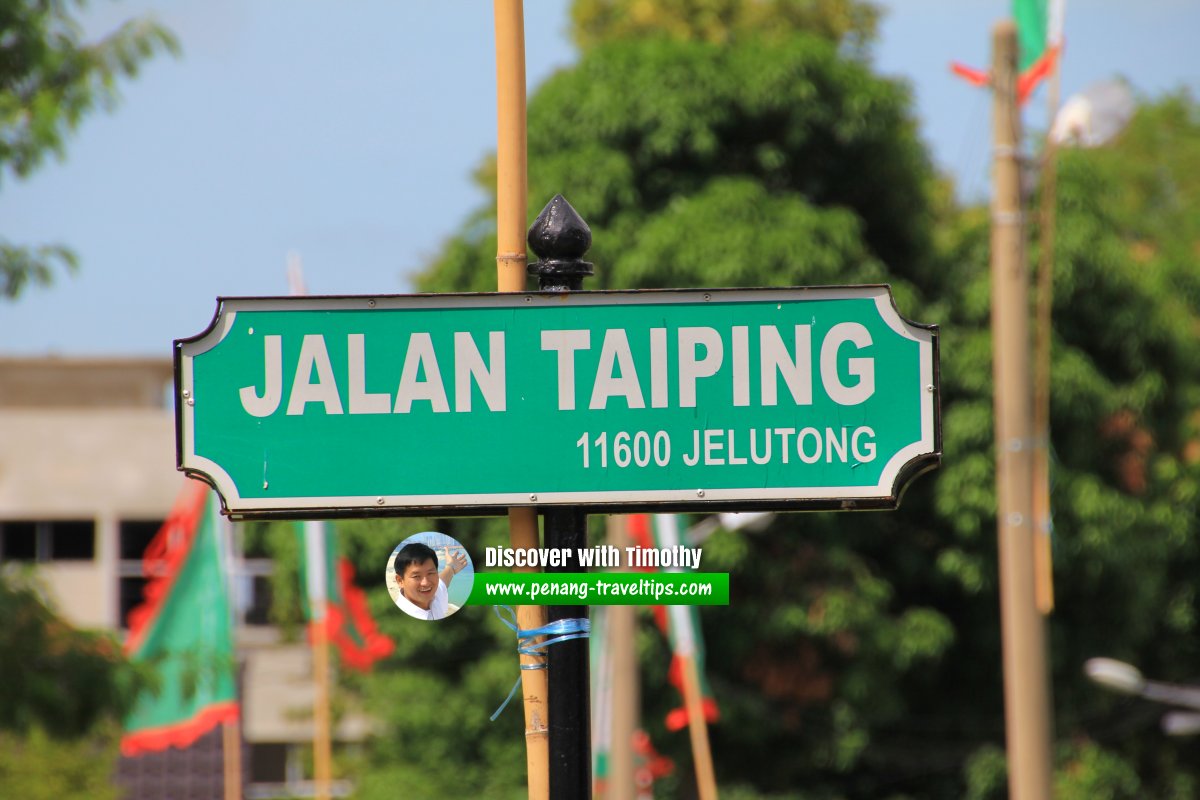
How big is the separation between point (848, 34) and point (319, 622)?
695 inches

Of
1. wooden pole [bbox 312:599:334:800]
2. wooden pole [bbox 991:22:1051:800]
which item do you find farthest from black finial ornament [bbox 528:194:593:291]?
wooden pole [bbox 991:22:1051:800]

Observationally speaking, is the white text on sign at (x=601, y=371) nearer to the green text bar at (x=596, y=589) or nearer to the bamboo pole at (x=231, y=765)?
the green text bar at (x=596, y=589)

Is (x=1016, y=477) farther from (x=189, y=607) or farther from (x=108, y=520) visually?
(x=108, y=520)

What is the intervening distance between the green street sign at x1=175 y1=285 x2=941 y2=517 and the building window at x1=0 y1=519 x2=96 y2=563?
27676 mm

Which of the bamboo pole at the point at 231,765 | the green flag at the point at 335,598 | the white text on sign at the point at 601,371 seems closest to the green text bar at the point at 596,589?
the white text on sign at the point at 601,371

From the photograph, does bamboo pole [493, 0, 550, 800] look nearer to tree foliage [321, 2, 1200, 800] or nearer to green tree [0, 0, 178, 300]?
green tree [0, 0, 178, 300]

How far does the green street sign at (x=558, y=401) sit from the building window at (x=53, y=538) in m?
27.7

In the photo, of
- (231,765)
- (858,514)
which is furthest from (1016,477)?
(858,514)

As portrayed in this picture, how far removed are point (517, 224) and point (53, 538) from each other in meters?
27.9

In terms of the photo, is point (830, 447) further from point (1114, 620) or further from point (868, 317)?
point (1114, 620)

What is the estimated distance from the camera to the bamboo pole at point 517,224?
339 centimetres

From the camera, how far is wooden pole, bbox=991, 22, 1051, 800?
11422 mm

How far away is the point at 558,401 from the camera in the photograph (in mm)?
3350

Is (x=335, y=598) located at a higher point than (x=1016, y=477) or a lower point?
lower
